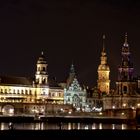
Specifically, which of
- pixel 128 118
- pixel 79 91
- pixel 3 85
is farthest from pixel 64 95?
pixel 128 118

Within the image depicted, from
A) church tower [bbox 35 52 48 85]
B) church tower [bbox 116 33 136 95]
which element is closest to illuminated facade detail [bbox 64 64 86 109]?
church tower [bbox 35 52 48 85]

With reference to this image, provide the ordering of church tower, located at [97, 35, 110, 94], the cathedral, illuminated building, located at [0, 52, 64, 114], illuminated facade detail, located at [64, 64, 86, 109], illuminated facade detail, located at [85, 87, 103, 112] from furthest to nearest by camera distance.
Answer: church tower, located at [97, 35, 110, 94] → illuminated facade detail, located at [85, 87, 103, 112] → illuminated facade detail, located at [64, 64, 86, 109] → illuminated building, located at [0, 52, 64, 114] → the cathedral

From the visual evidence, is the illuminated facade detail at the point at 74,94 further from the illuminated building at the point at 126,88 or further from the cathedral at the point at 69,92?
the illuminated building at the point at 126,88

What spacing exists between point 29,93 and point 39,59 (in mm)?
7518

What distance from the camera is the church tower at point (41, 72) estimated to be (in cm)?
13712

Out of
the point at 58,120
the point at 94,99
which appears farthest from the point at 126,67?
the point at 58,120

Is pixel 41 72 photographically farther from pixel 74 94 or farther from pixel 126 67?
pixel 126 67

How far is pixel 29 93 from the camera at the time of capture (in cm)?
13812

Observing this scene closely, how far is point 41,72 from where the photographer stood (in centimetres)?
13700

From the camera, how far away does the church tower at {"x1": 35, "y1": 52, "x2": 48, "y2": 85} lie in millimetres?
137125
